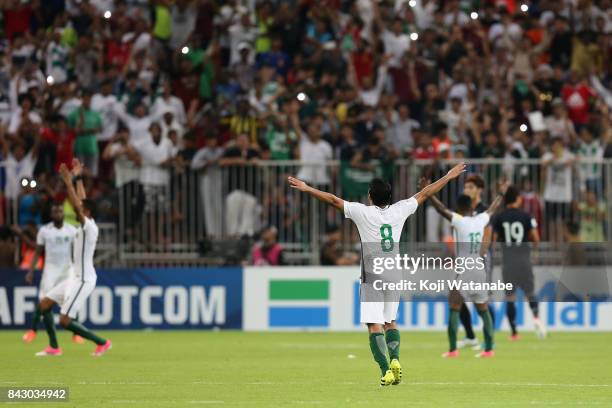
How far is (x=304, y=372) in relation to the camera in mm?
17656

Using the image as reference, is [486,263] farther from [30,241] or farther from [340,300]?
[30,241]

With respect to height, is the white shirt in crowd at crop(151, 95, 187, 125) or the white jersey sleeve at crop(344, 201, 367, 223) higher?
the white shirt in crowd at crop(151, 95, 187, 125)

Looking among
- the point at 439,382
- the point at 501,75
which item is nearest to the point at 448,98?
the point at 501,75

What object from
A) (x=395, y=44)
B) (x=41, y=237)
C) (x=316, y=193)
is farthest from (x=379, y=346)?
(x=395, y=44)

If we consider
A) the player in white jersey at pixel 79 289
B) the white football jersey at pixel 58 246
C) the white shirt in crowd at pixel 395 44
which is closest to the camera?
the player in white jersey at pixel 79 289

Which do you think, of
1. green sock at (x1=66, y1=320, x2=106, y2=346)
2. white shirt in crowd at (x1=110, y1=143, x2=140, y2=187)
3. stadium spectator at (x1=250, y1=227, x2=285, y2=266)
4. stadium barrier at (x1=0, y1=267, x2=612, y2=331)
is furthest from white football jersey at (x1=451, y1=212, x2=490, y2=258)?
white shirt in crowd at (x1=110, y1=143, x2=140, y2=187)

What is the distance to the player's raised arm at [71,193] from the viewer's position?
1870cm

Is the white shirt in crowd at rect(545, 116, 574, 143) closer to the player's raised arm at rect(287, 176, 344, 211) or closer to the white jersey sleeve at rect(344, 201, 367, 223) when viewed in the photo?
the white jersey sleeve at rect(344, 201, 367, 223)

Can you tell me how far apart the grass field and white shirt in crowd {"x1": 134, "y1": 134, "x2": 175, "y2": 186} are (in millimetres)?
3286

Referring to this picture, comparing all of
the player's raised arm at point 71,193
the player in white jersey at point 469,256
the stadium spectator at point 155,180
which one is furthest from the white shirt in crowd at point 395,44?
the player's raised arm at point 71,193

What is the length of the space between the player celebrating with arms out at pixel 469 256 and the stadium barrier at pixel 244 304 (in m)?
6.74

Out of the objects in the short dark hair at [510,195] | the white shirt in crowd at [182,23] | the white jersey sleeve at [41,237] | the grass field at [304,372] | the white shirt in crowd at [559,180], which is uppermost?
the white shirt in crowd at [182,23]

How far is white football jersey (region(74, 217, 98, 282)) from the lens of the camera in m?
20.7

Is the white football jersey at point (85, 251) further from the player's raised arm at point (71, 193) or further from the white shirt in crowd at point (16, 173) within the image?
the white shirt in crowd at point (16, 173)
